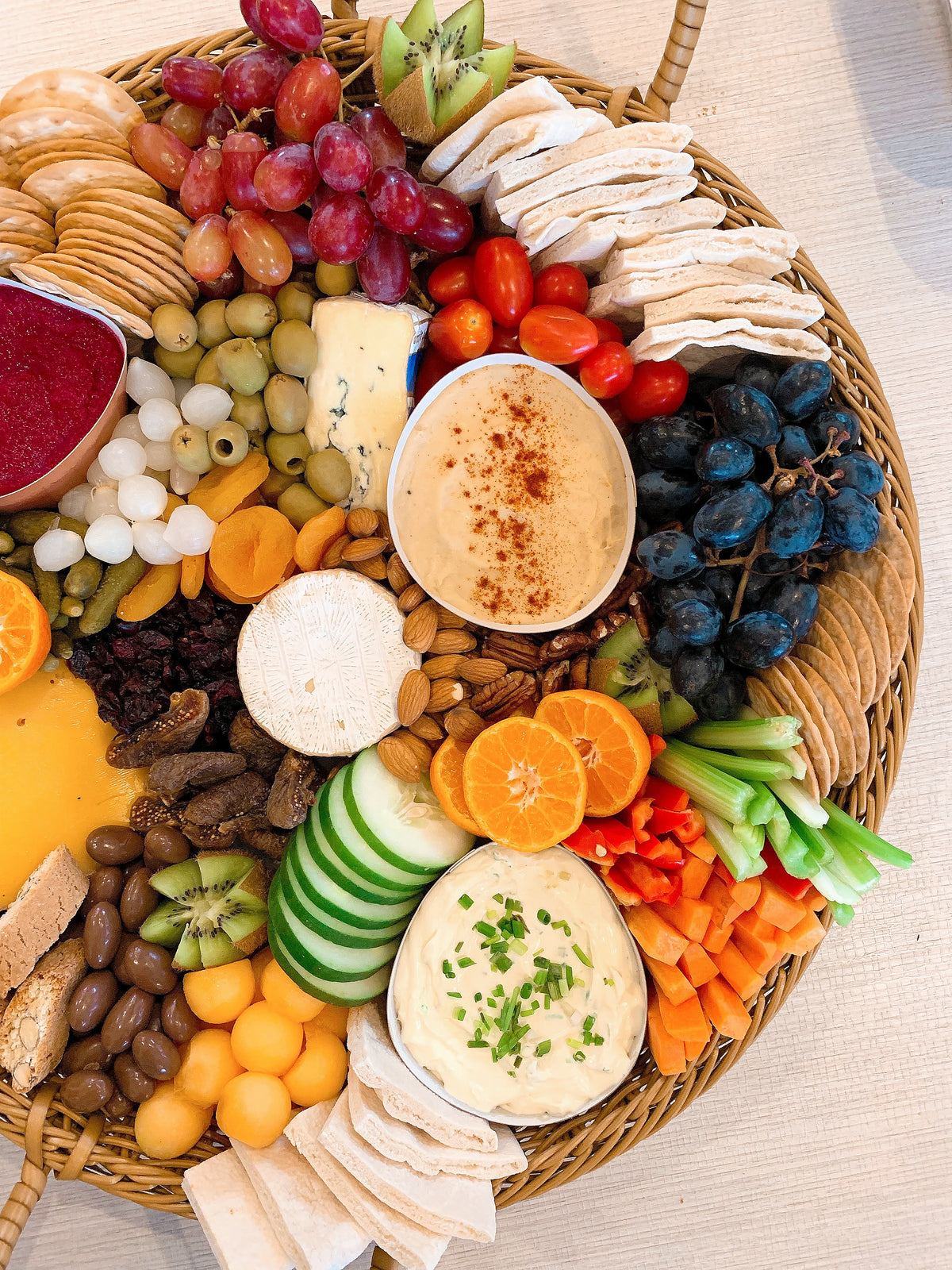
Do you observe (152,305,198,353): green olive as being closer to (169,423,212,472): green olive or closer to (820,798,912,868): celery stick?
(169,423,212,472): green olive

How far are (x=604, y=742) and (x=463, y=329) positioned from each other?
2.29ft

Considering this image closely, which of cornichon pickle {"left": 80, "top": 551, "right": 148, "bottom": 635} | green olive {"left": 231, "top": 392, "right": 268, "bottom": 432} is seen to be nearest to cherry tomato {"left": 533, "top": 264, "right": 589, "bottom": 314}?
green olive {"left": 231, "top": 392, "right": 268, "bottom": 432}

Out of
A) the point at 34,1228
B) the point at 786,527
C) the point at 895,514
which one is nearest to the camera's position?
the point at 786,527

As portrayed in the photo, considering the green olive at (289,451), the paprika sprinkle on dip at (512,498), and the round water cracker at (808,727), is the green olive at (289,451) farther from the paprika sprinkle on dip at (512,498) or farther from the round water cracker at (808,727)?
the round water cracker at (808,727)

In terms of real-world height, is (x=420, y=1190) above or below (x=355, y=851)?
below

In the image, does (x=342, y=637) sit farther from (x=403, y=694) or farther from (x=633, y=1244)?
(x=633, y=1244)

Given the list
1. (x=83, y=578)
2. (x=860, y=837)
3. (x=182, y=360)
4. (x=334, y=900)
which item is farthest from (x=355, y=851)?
(x=182, y=360)

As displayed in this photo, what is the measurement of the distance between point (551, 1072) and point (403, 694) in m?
0.63

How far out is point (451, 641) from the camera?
1442mm

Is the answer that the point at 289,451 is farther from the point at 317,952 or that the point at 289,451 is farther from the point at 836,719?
the point at 836,719

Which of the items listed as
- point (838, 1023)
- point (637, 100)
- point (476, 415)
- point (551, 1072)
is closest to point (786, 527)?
point (476, 415)

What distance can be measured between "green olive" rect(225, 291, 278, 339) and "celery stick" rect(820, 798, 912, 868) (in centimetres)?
116

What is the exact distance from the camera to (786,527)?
1245 mm

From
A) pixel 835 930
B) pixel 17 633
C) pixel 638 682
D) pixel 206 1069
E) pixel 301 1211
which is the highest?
pixel 17 633
